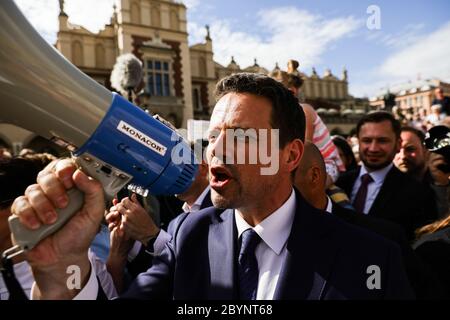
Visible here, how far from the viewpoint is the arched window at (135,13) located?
18922 mm

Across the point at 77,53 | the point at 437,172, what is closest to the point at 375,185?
the point at 437,172

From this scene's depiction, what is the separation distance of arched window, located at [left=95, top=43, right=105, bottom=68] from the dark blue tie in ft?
69.7

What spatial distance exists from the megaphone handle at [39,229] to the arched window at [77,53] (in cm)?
2088

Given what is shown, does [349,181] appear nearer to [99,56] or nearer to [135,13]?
[135,13]

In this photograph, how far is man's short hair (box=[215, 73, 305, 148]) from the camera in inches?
53.1

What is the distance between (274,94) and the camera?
1360mm

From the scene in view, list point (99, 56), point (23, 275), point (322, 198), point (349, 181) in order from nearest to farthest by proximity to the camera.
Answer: point (23, 275), point (322, 198), point (349, 181), point (99, 56)

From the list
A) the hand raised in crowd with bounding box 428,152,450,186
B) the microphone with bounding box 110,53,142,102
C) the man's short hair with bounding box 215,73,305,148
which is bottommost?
the hand raised in crowd with bounding box 428,152,450,186

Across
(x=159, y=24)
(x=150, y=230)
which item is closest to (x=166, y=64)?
(x=159, y=24)

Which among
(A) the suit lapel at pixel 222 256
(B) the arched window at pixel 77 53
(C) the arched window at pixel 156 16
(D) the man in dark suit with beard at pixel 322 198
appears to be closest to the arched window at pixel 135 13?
(C) the arched window at pixel 156 16

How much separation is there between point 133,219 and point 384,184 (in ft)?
6.85

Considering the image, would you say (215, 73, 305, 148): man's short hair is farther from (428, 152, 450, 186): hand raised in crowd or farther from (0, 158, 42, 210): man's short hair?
(428, 152, 450, 186): hand raised in crowd

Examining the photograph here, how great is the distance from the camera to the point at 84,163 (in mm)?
1097

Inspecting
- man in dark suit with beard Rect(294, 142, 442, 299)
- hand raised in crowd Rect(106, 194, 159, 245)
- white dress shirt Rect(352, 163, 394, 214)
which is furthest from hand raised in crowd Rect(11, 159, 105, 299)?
white dress shirt Rect(352, 163, 394, 214)
